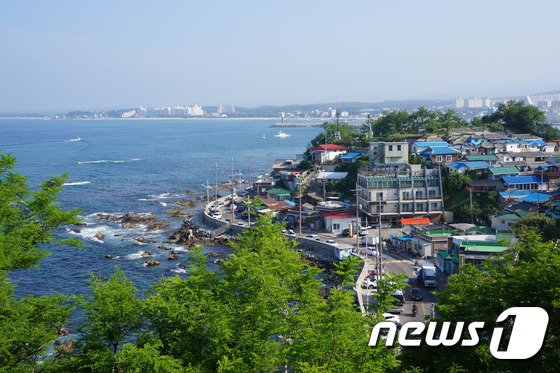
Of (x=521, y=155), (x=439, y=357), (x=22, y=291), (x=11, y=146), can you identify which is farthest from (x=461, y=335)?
(x=11, y=146)

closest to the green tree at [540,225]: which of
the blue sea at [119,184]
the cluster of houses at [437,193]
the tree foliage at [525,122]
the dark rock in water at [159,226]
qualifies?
the cluster of houses at [437,193]

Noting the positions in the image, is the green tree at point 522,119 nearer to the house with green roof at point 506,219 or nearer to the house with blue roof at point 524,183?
the house with blue roof at point 524,183

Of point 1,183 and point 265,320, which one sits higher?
point 1,183

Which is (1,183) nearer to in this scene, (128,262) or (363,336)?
(363,336)

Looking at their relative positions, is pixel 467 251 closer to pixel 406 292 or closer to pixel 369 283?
pixel 406 292

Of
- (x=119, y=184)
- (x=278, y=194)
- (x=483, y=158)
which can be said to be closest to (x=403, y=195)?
(x=483, y=158)

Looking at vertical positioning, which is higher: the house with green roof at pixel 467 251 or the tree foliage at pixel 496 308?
the tree foliage at pixel 496 308

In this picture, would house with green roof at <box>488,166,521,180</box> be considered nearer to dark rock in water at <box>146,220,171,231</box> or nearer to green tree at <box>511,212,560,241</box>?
green tree at <box>511,212,560,241</box>

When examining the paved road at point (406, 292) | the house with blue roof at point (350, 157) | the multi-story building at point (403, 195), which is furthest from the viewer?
the house with blue roof at point (350, 157)
